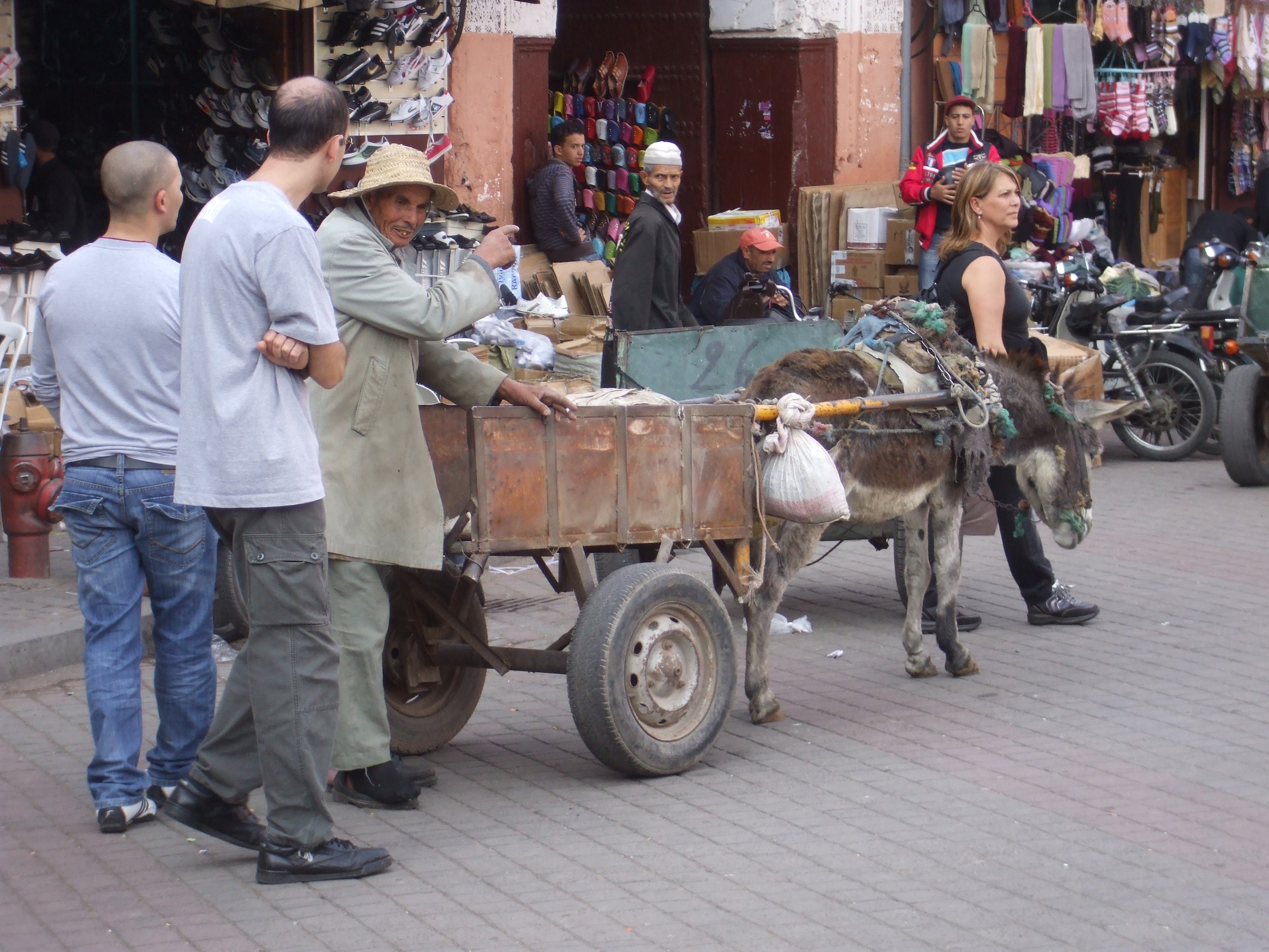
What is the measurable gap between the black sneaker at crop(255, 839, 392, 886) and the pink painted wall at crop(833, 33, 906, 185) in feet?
37.8

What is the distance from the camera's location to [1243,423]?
11.0m

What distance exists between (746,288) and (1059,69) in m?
8.61

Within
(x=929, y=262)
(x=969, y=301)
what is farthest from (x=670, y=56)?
(x=969, y=301)

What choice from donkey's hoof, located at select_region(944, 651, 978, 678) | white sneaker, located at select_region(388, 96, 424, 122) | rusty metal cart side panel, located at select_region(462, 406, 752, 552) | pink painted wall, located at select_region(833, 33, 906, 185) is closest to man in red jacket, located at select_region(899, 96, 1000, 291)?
pink painted wall, located at select_region(833, 33, 906, 185)

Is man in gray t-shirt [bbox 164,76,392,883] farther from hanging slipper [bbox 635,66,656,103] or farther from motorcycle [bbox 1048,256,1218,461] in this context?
hanging slipper [bbox 635,66,656,103]

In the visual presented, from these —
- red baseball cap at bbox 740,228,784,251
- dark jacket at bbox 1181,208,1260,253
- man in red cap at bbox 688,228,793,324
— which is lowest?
man in red cap at bbox 688,228,793,324

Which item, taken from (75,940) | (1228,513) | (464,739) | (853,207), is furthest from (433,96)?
(75,940)

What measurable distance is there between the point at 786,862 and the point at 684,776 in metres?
0.82

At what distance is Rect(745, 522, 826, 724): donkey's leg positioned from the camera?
6.05 meters

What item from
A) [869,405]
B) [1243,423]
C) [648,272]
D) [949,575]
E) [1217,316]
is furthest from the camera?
[1217,316]

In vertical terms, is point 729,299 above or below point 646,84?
below

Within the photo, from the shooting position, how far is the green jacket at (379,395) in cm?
468

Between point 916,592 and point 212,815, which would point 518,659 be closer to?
point 212,815

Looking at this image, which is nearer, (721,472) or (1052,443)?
(721,472)
